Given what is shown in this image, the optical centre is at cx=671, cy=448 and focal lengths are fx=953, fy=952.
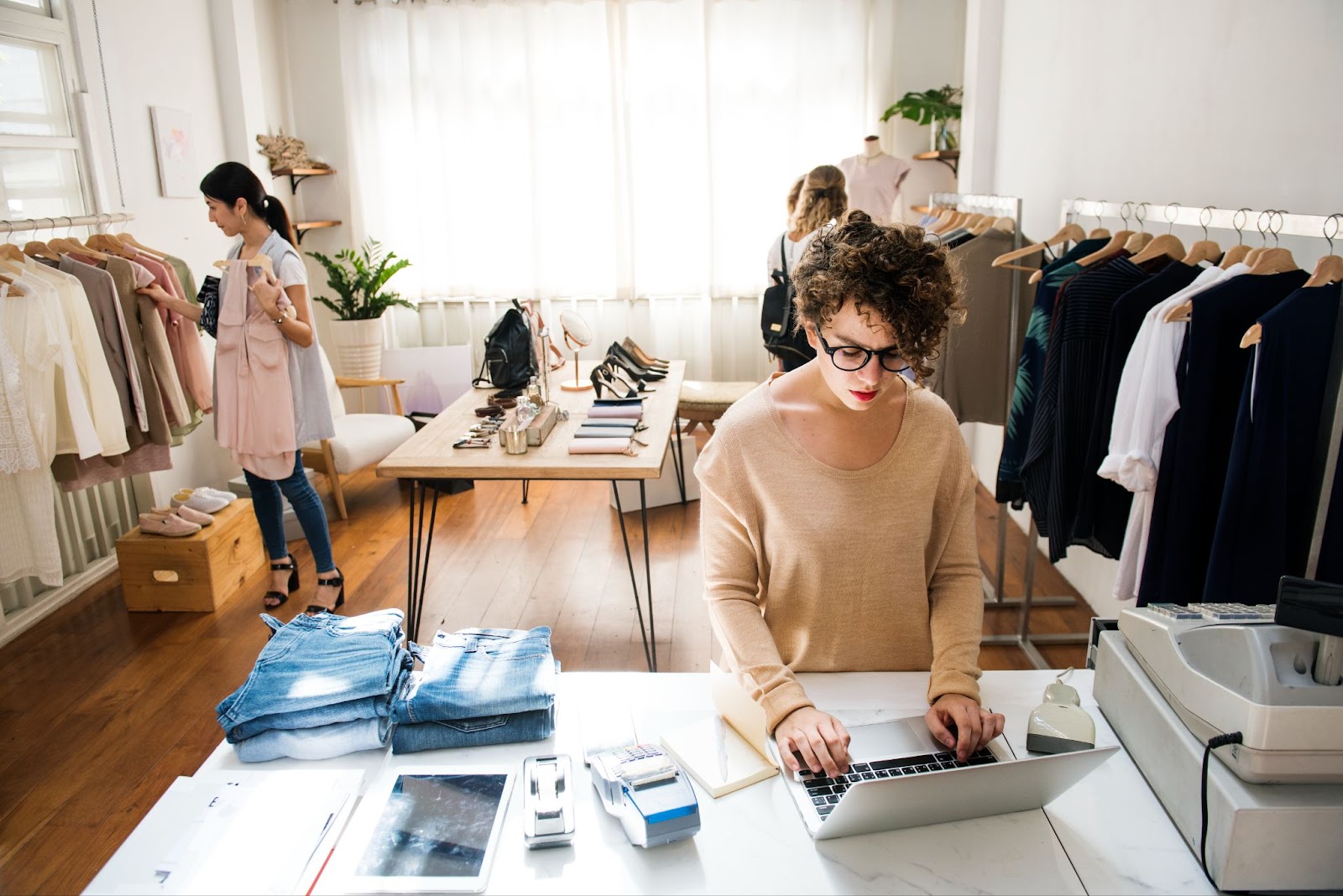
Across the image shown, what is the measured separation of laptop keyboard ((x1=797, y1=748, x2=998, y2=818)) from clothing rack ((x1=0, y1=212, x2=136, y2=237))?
10.2ft

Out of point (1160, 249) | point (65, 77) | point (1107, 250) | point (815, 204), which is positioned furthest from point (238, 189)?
point (1160, 249)

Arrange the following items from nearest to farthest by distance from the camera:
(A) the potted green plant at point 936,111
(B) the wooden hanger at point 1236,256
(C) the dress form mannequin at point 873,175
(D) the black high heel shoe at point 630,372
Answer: (B) the wooden hanger at point 1236,256 → (D) the black high heel shoe at point 630,372 → (A) the potted green plant at point 936,111 → (C) the dress form mannequin at point 873,175

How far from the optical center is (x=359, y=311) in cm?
564

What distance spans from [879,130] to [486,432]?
3.64m

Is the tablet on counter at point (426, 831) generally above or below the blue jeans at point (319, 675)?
below

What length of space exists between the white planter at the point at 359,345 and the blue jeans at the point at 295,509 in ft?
6.97

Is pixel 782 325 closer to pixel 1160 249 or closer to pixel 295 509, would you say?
pixel 1160 249

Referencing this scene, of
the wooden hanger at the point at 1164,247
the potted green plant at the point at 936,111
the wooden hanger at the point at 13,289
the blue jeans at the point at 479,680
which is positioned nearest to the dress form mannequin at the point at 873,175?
the potted green plant at the point at 936,111

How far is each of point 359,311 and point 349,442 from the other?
1487 millimetres

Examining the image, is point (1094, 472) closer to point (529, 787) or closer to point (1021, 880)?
point (1021, 880)

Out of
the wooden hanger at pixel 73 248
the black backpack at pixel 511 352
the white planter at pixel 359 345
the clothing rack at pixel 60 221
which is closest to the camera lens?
the clothing rack at pixel 60 221

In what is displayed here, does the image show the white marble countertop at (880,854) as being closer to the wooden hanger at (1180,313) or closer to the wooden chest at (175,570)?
the wooden hanger at (1180,313)

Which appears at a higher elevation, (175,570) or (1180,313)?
(1180,313)

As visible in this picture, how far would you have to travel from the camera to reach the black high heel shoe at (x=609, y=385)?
379cm
